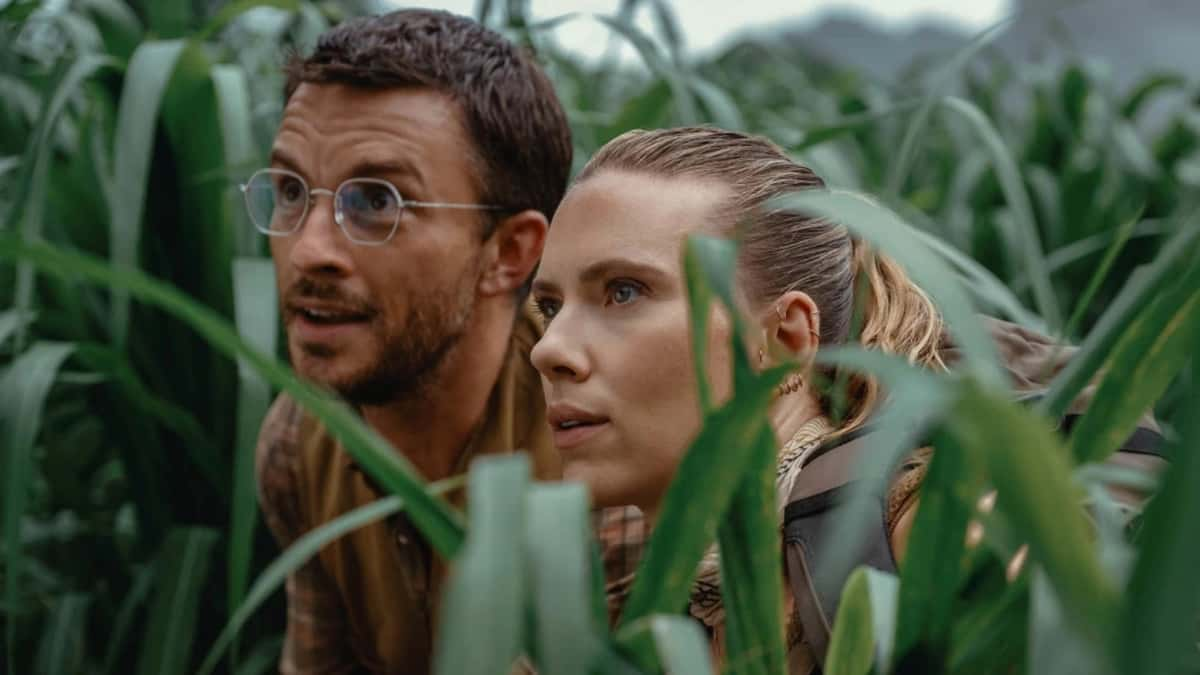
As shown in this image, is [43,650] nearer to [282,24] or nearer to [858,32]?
[282,24]

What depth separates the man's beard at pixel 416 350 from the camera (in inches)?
63.7

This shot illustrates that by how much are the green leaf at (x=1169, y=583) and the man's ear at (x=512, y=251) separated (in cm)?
111

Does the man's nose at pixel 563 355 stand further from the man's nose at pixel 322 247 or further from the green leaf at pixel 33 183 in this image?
the green leaf at pixel 33 183

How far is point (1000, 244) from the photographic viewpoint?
2.43 m

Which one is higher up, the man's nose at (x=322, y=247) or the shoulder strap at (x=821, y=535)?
the man's nose at (x=322, y=247)

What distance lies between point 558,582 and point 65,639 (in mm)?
1350

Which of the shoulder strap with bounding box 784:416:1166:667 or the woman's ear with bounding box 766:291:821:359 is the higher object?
the woman's ear with bounding box 766:291:821:359

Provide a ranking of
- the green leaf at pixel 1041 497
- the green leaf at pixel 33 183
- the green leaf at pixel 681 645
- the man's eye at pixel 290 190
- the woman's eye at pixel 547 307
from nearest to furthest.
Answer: the green leaf at pixel 1041 497 < the green leaf at pixel 681 645 < the woman's eye at pixel 547 307 < the green leaf at pixel 33 183 < the man's eye at pixel 290 190

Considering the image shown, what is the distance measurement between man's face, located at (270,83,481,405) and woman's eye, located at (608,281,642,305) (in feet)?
1.41

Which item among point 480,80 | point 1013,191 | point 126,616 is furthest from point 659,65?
point 126,616

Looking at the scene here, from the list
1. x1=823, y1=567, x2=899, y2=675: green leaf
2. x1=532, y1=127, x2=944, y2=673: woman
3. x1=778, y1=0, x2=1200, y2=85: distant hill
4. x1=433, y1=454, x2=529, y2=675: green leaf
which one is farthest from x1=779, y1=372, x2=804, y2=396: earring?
x1=778, y1=0, x2=1200, y2=85: distant hill

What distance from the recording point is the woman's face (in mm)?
1216

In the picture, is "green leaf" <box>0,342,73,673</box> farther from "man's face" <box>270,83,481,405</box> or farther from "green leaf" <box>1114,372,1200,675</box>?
"green leaf" <box>1114,372,1200,675</box>

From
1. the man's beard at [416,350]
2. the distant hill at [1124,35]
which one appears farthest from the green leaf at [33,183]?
the distant hill at [1124,35]
